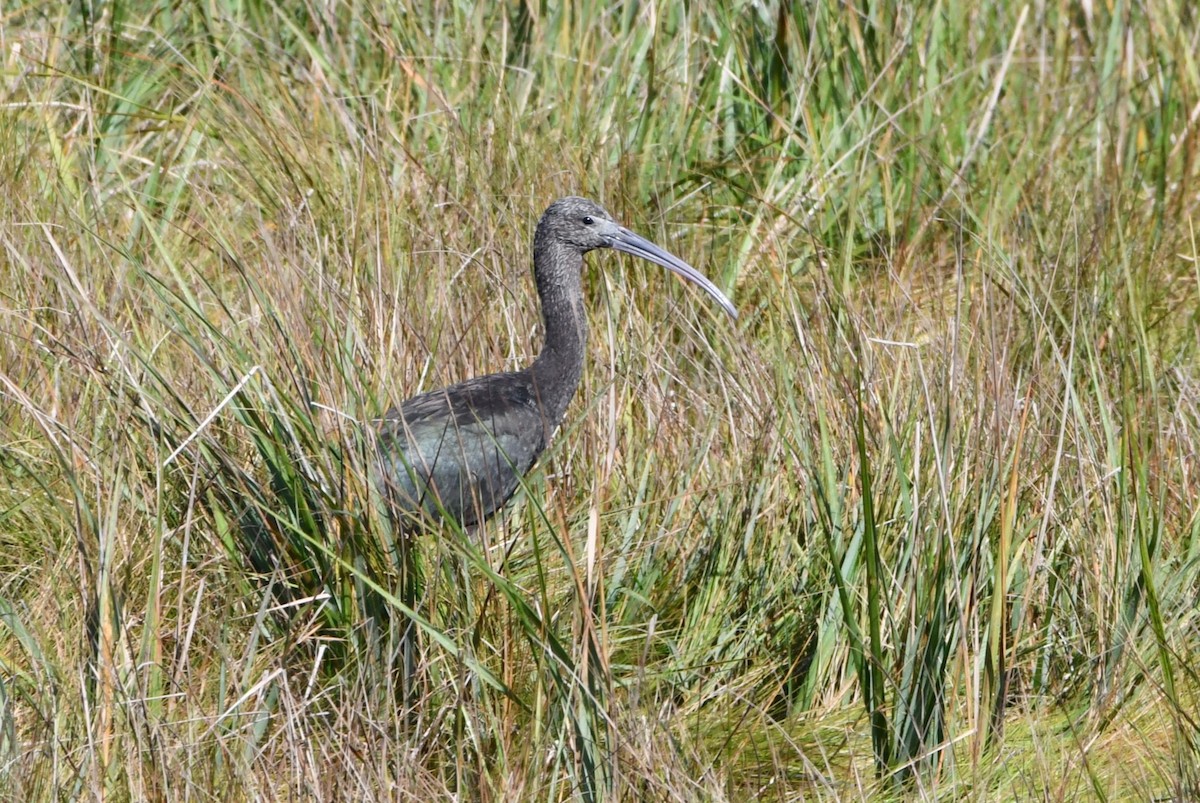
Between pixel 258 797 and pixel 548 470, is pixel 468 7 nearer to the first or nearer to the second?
pixel 548 470

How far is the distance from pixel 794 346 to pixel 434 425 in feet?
2.89

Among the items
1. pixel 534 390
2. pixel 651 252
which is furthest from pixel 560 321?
pixel 534 390

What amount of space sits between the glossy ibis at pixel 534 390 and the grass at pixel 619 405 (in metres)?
0.12

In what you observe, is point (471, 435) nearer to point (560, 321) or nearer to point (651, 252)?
point (560, 321)

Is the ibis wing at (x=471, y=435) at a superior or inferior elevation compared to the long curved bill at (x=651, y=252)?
inferior

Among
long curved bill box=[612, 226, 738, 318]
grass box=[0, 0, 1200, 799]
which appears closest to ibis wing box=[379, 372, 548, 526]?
grass box=[0, 0, 1200, 799]

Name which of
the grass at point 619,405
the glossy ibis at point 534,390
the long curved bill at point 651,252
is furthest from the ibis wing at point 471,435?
the long curved bill at point 651,252

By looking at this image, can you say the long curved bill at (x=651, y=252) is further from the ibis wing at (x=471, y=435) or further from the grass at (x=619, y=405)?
the ibis wing at (x=471, y=435)

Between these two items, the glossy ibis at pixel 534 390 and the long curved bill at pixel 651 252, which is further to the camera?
the long curved bill at pixel 651 252

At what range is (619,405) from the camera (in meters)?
3.84

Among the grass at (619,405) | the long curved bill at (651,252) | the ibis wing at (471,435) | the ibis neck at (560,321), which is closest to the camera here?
the grass at (619,405)

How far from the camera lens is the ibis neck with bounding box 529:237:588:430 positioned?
13.3ft

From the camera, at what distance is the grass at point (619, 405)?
8.74ft

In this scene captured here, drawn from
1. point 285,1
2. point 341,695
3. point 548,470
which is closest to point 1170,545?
point 548,470
